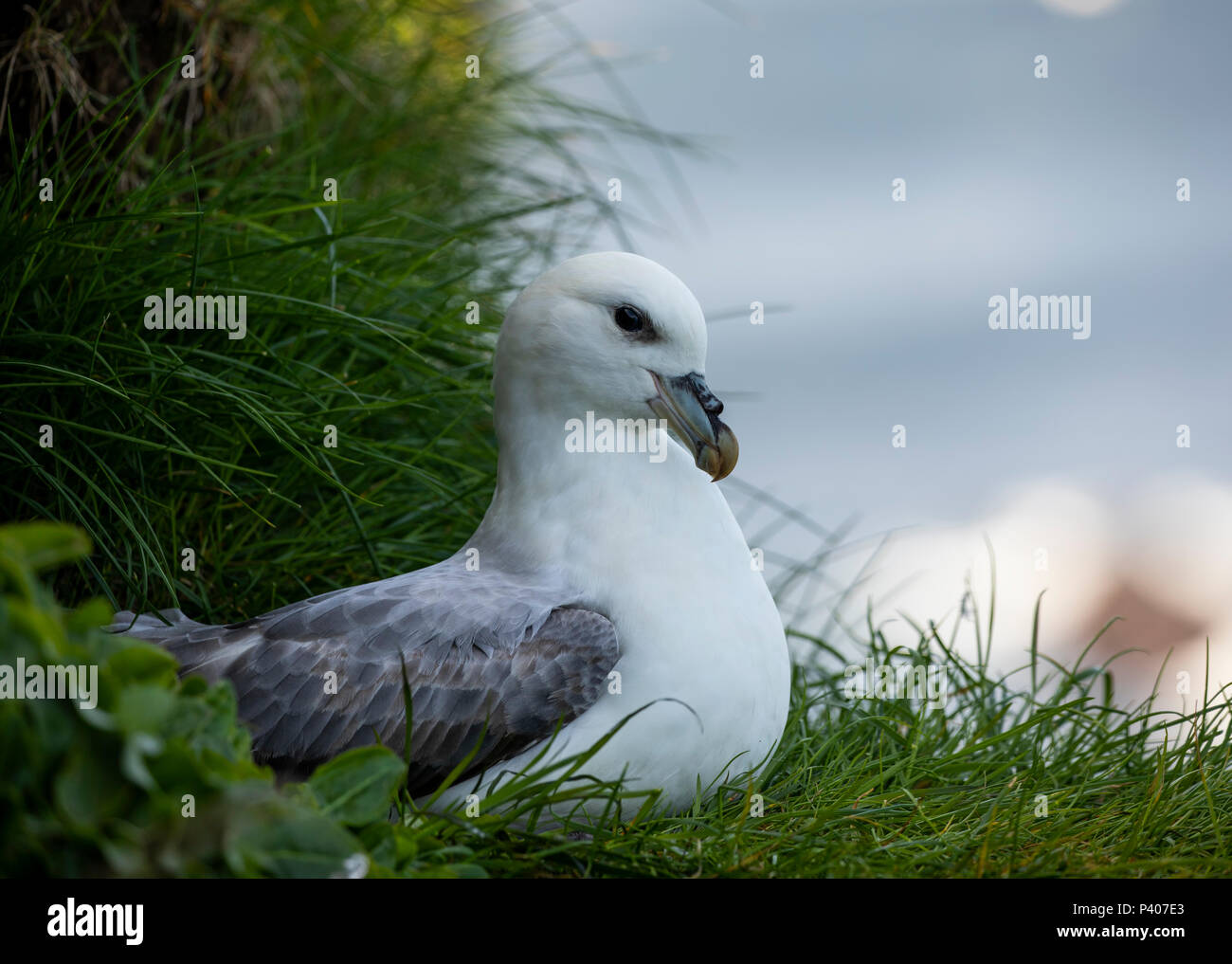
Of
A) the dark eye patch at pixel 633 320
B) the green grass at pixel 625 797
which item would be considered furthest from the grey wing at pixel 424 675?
the dark eye patch at pixel 633 320

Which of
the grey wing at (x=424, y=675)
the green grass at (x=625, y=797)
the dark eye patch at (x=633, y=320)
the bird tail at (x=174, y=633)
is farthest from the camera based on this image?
the dark eye patch at (x=633, y=320)

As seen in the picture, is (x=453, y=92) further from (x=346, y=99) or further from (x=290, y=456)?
(x=290, y=456)

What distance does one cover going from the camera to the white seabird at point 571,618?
114 inches

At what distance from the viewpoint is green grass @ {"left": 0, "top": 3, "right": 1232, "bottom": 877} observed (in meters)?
1.82

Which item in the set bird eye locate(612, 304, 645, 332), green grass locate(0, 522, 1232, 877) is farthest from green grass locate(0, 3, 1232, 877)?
bird eye locate(612, 304, 645, 332)

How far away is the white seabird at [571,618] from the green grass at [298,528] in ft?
0.50

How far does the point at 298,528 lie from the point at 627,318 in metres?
1.80

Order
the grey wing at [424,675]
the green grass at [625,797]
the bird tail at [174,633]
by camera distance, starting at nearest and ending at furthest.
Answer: the green grass at [625,797] → the grey wing at [424,675] → the bird tail at [174,633]

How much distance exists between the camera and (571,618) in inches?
118

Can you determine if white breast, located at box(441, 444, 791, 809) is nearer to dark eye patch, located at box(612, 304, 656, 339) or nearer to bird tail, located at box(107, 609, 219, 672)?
dark eye patch, located at box(612, 304, 656, 339)

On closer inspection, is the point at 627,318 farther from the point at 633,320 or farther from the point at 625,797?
the point at 625,797

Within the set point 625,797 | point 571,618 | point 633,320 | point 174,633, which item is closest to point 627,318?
point 633,320

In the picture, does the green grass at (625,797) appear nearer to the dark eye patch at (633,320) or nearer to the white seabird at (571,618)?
the white seabird at (571,618)
